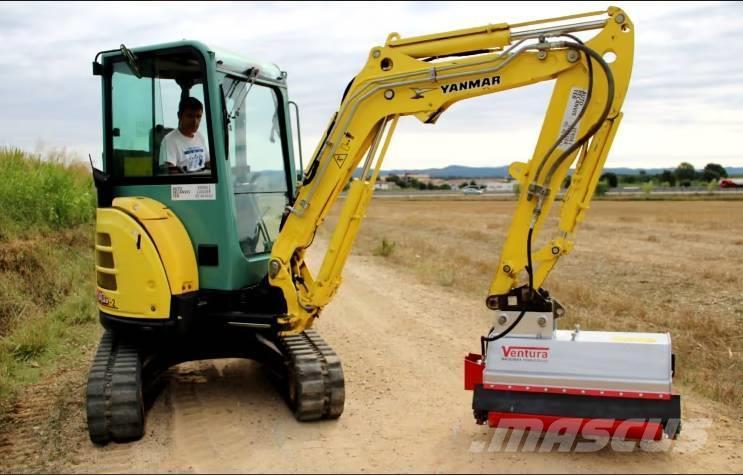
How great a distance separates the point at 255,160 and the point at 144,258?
1.61 metres

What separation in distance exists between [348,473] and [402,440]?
84 cm

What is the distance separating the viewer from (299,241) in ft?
22.1

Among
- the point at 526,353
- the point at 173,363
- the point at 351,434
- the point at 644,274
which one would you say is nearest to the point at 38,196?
the point at 173,363

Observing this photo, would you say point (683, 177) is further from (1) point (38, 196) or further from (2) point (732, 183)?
(1) point (38, 196)

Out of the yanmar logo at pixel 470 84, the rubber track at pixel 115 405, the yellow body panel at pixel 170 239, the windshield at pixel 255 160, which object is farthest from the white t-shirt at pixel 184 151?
the yanmar logo at pixel 470 84

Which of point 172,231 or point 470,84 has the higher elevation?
point 470,84

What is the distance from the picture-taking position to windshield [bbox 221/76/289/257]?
6996mm

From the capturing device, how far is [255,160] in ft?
24.5

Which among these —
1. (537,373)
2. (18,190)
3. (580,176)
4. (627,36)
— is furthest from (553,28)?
(18,190)

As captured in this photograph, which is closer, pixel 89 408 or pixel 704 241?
pixel 89 408

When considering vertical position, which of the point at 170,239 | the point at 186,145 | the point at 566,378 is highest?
the point at 186,145

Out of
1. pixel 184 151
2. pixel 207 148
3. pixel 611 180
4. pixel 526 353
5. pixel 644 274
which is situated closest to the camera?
pixel 526 353

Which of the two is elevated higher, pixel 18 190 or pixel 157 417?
pixel 18 190

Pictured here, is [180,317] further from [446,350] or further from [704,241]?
[704,241]
